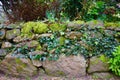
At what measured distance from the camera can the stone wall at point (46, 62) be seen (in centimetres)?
457

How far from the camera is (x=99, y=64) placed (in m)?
4.55

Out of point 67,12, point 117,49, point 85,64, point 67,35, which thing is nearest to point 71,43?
point 67,35

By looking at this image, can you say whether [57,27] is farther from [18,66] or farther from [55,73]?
[18,66]

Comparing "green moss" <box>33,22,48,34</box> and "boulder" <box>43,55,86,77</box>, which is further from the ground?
"green moss" <box>33,22,48,34</box>

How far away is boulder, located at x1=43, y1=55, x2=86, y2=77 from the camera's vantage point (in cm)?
457

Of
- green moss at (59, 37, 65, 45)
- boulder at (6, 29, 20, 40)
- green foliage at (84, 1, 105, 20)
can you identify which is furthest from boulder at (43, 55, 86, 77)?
green foliage at (84, 1, 105, 20)

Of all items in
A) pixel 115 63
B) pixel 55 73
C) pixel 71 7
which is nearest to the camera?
pixel 115 63

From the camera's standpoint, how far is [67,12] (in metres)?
5.74

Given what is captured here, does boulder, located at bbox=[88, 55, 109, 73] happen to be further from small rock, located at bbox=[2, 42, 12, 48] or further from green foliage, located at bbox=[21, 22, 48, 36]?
small rock, located at bbox=[2, 42, 12, 48]

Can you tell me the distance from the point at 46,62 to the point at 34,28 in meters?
0.79

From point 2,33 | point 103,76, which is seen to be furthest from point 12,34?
point 103,76

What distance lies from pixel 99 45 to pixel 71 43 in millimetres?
528

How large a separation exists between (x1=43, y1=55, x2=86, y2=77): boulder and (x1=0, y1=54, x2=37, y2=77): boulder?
0.98ft

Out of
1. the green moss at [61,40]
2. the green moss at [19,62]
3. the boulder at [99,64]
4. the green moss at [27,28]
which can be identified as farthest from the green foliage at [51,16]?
the boulder at [99,64]
